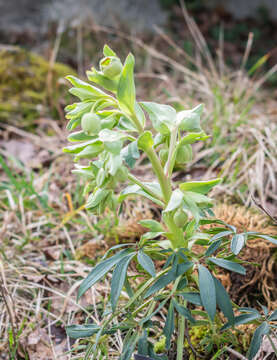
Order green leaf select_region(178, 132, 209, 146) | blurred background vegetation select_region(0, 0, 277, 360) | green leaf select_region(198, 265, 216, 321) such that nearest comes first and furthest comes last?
1. green leaf select_region(198, 265, 216, 321)
2. green leaf select_region(178, 132, 209, 146)
3. blurred background vegetation select_region(0, 0, 277, 360)

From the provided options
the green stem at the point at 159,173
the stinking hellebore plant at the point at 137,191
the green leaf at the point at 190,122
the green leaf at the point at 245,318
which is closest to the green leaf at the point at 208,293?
the stinking hellebore plant at the point at 137,191

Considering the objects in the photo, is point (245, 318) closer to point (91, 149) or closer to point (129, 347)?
point (129, 347)

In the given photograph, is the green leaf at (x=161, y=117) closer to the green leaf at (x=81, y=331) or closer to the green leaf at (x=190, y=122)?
the green leaf at (x=190, y=122)

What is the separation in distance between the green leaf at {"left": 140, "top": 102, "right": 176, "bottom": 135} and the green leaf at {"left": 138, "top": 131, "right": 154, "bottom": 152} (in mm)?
48

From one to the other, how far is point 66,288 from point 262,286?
650 millimetres

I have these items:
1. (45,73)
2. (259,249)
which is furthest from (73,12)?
(259,249)

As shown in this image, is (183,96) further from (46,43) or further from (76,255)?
(46,43)

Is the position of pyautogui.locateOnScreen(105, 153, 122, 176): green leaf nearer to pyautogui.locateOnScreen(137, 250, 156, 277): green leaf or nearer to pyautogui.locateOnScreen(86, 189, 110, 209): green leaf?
pyautogui.locateOnScreen(86, 189, 110, 209): green leaf

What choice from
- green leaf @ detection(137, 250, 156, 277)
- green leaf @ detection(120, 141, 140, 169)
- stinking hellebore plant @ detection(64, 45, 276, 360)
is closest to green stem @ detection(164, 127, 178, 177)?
stinking hellebore plant @ detection(64, 45, 276, 360)

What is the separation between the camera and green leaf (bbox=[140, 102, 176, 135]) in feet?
2.66

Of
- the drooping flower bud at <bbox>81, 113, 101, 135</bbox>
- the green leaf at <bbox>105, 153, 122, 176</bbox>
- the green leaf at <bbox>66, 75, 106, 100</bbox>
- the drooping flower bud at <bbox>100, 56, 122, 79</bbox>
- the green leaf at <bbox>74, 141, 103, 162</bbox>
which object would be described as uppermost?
the drooping flower bud at <bbox>100, 56, 122, 79</bbox>

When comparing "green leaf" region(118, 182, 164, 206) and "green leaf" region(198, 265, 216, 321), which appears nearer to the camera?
"green leaf" region(198, 265, 216, 321)

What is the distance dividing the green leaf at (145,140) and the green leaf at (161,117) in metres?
0.05

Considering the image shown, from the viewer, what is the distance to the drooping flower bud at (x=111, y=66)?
2.42 ft
